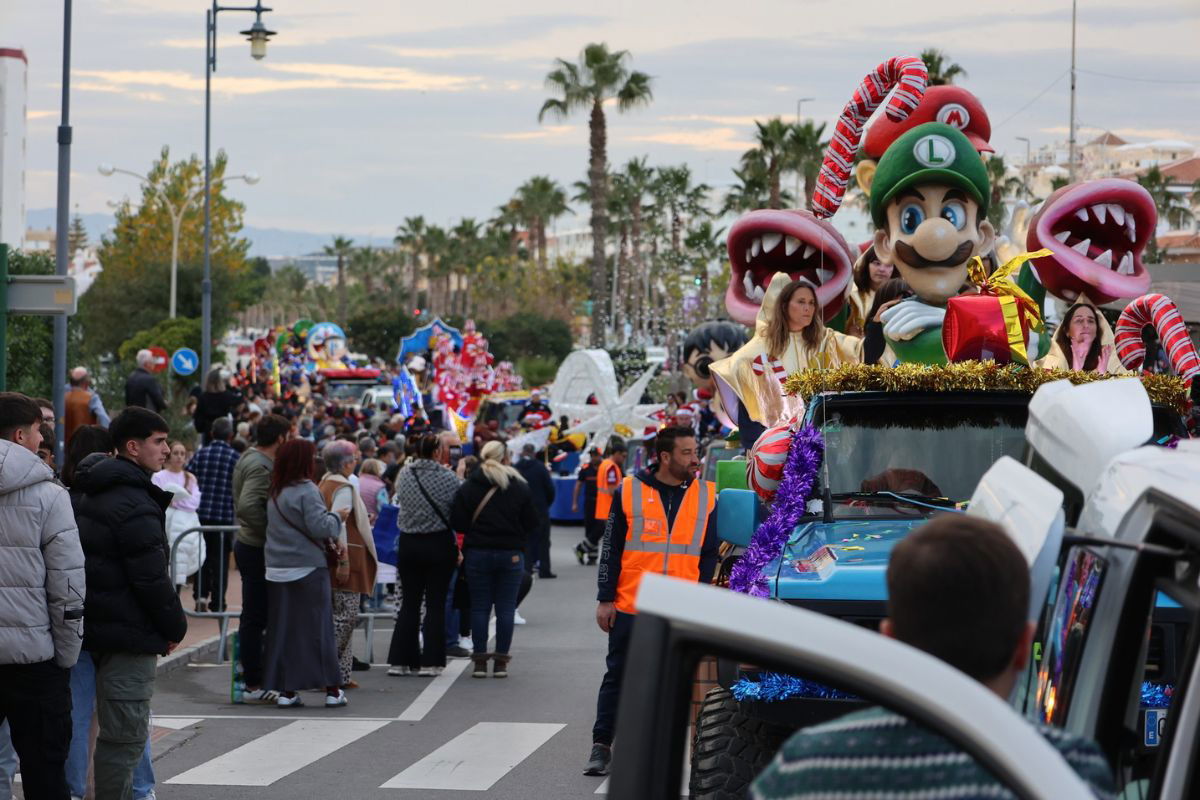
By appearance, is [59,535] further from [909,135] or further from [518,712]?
[909,135]

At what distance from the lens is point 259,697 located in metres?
12.4

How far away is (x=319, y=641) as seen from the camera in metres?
11.9

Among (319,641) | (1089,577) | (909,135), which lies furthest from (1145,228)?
(1089,577)

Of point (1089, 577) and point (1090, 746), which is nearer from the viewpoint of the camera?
point (1090, 746)

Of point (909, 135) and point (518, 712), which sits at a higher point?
point (909, 135)

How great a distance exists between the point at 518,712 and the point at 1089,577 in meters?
8.88

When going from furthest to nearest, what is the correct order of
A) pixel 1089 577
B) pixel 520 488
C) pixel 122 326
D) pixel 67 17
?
pixel 122 326, pixel 67 17, pixel 520 488, pixel 1089 577

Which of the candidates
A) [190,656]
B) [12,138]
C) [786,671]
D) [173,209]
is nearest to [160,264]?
[173,209]

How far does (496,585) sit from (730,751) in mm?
6887

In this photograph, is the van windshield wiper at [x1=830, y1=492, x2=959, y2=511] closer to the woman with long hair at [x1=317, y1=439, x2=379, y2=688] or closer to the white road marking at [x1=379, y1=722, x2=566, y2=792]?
the white road marking at [x1=379, y1=722, x2=566, y2=792]

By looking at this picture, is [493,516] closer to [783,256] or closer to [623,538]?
[783,256]

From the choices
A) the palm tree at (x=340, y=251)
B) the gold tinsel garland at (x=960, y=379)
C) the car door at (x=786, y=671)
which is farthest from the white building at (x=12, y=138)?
the car door at (x=786, y=671)

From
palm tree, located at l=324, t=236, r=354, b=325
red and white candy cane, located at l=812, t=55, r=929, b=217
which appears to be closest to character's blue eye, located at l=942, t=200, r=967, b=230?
red and white candy cane, located at l=812, t=55, r=929, b=217

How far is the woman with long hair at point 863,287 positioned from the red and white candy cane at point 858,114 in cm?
49
